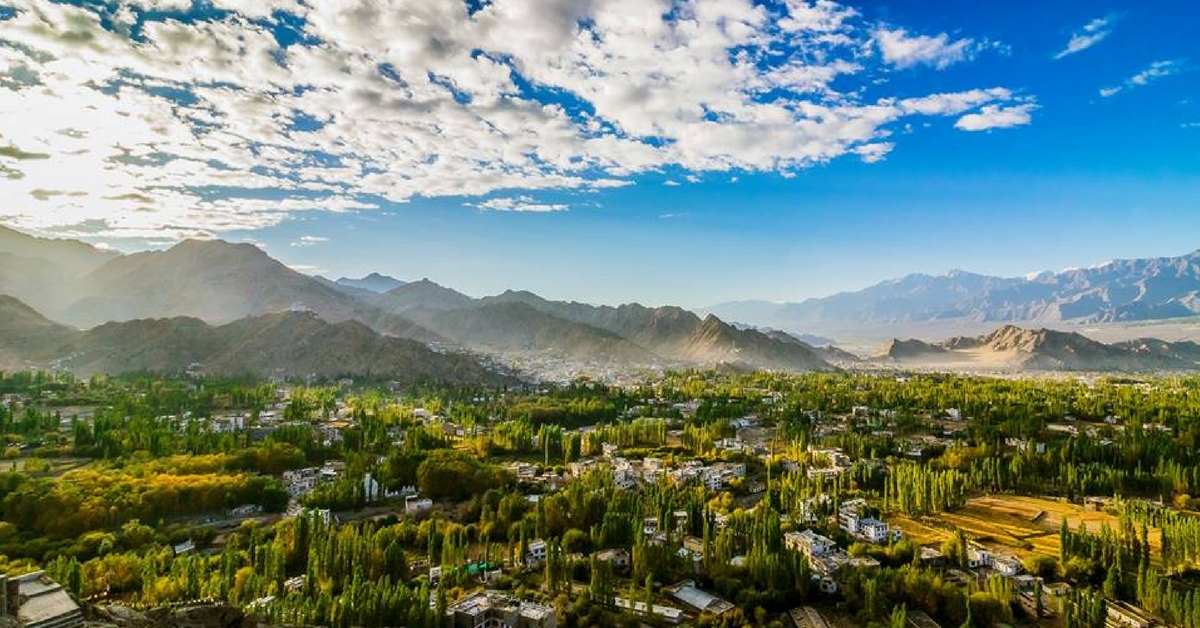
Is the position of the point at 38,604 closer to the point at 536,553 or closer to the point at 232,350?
the point at 536,553

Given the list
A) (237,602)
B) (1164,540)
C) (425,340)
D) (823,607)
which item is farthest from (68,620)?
(425,340)

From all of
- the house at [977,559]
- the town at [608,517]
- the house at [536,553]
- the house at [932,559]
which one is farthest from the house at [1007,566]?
the house at [536,553]

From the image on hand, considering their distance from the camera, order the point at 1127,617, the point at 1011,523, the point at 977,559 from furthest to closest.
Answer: the point at 1011,523, the point at 977,559, the point at 1127,617

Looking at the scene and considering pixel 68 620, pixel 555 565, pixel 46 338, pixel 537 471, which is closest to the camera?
pixel 68 620

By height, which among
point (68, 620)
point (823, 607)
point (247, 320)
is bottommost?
point (823, 607)

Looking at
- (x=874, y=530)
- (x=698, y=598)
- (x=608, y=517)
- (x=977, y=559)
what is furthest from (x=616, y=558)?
(x=977, y=559)

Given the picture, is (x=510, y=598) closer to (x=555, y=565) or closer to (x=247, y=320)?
(x=555, y=565)
